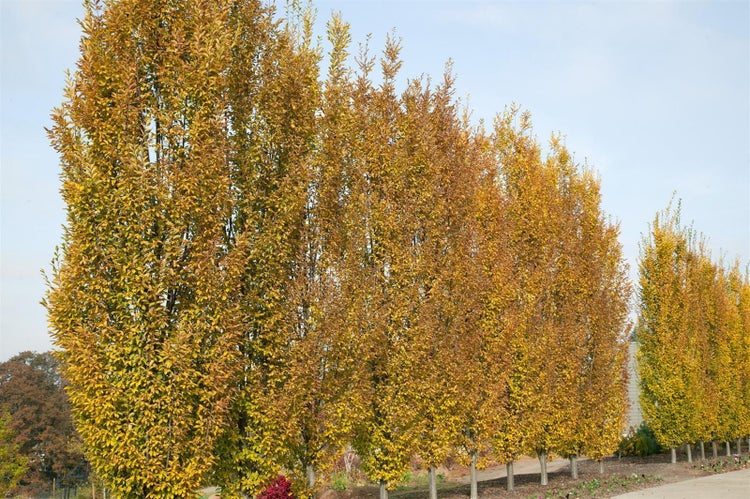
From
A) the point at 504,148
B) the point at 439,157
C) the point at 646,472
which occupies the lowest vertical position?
the point at 646,472

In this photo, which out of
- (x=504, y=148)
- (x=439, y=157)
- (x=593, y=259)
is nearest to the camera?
(x=439, y=157)

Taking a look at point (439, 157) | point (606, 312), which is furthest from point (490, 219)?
point (606, 312)

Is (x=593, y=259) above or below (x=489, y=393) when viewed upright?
above

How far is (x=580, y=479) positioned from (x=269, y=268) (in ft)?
40.8

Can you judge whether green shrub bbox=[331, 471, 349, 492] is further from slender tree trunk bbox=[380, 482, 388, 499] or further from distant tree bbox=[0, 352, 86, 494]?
distant tree bbox=[0, 352, 86, 494]

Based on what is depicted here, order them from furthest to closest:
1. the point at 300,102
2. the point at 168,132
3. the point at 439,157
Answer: the point at 439,157, the point at 300,102, the point at 168,132

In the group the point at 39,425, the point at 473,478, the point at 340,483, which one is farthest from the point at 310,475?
the point at 39,425

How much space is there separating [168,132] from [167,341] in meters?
2.96

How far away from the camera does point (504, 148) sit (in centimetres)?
1800

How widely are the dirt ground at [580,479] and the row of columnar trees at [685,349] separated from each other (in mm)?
1361

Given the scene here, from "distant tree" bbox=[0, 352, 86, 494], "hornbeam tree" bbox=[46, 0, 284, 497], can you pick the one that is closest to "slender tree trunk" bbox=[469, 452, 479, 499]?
"hornbeam tree" bbox=[46, 0, 284, 497]

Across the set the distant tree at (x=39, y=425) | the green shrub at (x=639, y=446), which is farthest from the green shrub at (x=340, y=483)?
the distant tree at (x=39, y=425)

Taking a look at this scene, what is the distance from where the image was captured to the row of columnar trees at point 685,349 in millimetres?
22469

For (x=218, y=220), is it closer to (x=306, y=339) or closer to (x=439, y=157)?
(x=306, y=339)
